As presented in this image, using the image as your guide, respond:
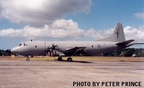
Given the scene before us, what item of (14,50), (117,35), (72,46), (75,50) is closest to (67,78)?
(75,50)

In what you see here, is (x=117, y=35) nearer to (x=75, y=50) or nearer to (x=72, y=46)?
(x=72, y=46)

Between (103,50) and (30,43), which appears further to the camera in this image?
(103,50)

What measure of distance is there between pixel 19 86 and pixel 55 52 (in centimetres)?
3363

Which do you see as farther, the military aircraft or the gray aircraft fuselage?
the military aircraft

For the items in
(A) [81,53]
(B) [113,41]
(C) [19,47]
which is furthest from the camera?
(B) [113,41]

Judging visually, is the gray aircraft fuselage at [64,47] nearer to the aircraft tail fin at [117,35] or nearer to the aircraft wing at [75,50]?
the aircraft wing at [75,50]

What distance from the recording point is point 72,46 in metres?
47.7

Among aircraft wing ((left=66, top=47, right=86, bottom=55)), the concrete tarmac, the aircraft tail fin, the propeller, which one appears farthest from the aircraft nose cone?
the concrete tarmac

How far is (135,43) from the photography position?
5028 cm

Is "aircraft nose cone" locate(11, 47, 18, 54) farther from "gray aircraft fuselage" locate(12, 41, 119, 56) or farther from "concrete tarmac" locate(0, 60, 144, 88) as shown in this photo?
"concrete tarmac" locate(0, 60, 144, 88)

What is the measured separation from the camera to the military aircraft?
4497 centimetres

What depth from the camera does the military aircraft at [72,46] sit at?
148 ft

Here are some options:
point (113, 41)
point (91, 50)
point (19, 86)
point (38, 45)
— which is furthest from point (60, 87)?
point (113, 41)

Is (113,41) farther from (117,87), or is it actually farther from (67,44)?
(117,87)
